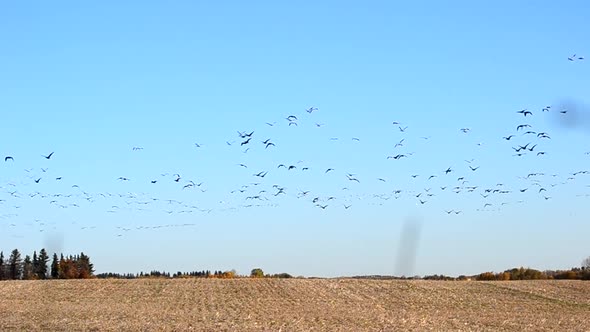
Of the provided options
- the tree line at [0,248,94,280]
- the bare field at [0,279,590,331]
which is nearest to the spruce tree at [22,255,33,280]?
the tree line at [0,248,94,280]

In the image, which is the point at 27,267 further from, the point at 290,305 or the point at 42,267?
the point at 290,305

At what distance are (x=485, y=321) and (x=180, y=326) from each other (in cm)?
1415

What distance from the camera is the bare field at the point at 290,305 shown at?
3725cm

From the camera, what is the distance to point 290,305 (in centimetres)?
5222

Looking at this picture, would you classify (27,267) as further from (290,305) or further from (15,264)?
(290,305)

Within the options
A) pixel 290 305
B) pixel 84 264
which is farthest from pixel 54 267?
pixel 290 305

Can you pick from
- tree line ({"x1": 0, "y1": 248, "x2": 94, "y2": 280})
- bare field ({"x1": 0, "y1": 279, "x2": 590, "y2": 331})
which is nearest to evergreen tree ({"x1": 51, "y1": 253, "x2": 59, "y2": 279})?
tree line ({"x1": 0, "y1": 248, "x2": 94, "y2": 280})

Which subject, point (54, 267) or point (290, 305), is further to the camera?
point (54, 267)

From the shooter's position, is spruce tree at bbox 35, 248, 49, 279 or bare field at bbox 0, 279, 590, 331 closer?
bare field at bbox 0, 279, 590, 331

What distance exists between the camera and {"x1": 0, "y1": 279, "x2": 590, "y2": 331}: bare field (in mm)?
37250

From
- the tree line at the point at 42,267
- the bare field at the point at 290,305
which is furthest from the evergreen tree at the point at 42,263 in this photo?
the bare field at the point at 290,305

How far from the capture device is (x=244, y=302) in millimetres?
55531

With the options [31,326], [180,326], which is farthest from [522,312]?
[31,326]

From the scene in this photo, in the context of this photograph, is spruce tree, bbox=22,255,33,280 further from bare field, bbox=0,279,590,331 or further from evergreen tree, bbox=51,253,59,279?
bare field, bbox=0,279,590,331
